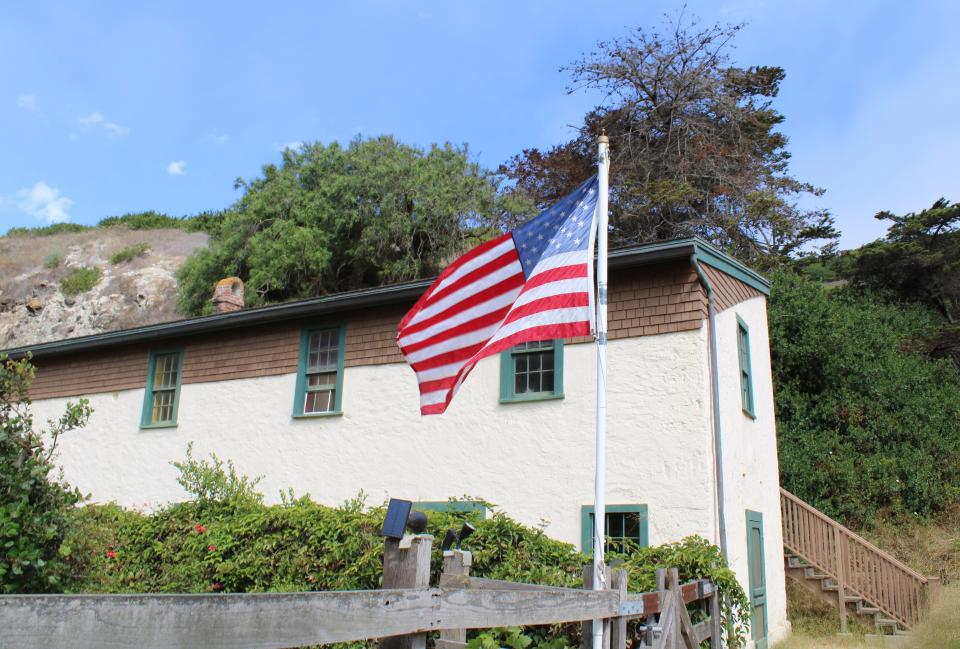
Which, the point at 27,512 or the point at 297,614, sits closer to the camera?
the point at 297,614

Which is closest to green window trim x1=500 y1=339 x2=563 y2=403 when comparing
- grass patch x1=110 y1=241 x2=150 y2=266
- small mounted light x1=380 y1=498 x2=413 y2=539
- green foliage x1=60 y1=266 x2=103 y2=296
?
small mounted light x1=380 y1=498 x2=413 y2=539

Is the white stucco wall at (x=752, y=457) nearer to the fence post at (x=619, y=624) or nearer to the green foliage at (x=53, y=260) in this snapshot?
the fence post at (x=619, y=624)

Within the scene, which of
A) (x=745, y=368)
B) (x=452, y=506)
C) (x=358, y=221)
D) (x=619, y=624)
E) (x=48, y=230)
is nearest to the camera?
(x=619, y=624)

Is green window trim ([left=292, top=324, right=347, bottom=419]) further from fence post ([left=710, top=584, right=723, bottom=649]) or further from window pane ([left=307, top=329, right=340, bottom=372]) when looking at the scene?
fence post ([left=710, top=584, right=723, bottom=649])

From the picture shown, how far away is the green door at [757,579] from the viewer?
36.5ft

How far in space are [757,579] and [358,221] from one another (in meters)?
21.2

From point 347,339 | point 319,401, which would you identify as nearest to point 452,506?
point 319,401

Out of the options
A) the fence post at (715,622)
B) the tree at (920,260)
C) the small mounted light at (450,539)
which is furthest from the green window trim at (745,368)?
the tree at (920,260)

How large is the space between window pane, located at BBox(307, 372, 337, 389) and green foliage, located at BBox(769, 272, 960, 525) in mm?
10353

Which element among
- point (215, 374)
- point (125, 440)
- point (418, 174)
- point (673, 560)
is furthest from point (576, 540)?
point (418, 174)

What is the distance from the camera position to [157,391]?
50.8ft

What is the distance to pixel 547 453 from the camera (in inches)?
433

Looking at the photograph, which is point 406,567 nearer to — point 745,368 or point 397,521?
point 397,521

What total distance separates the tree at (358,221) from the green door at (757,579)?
18130mm
